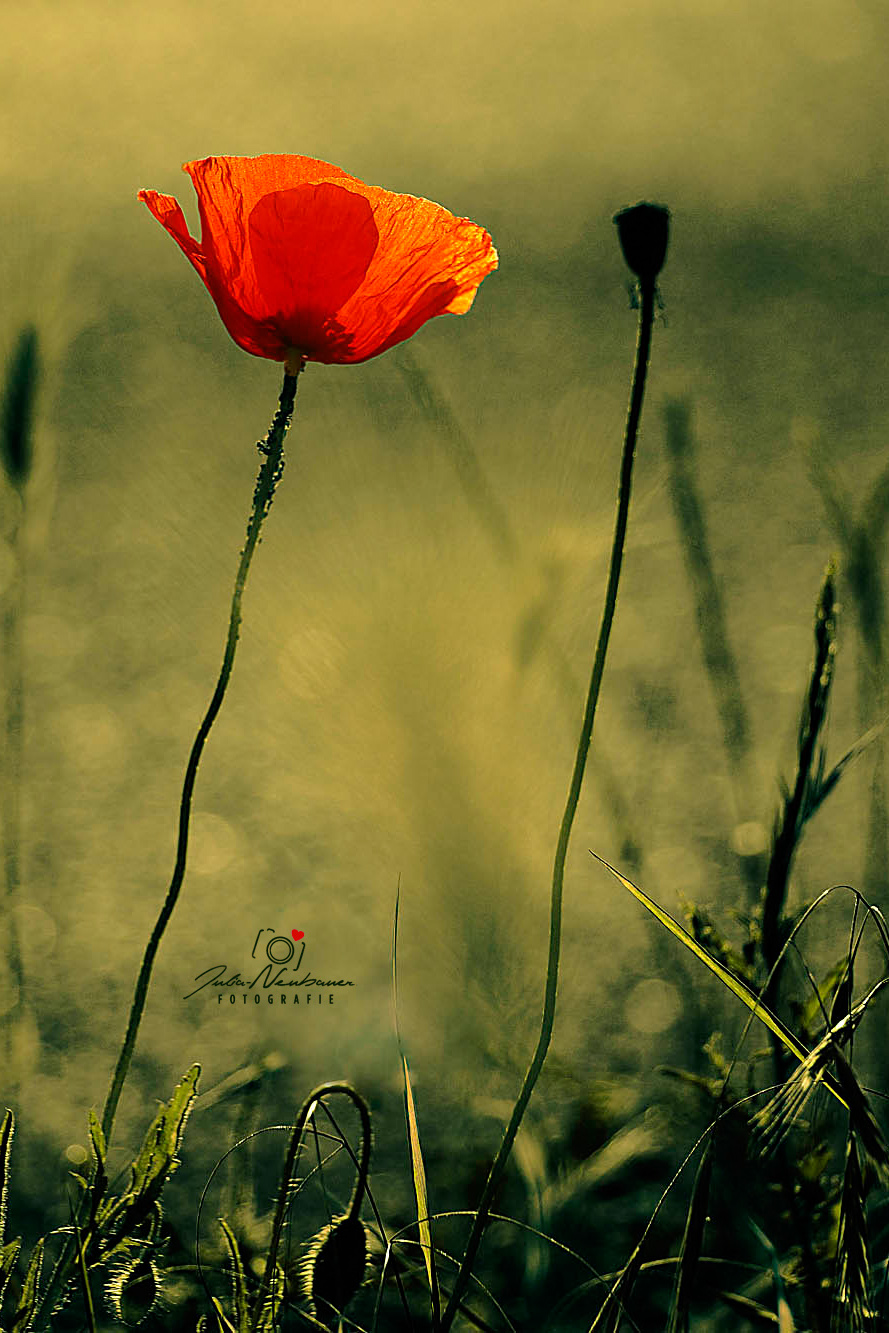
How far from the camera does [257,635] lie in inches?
10.6

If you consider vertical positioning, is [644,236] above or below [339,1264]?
above

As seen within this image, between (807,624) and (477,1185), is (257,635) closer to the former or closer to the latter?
(477,1185)

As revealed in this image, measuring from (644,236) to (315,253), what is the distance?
7 cm

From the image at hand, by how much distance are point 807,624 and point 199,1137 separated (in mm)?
452

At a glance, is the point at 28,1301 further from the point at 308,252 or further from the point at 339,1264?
the point at 308,252

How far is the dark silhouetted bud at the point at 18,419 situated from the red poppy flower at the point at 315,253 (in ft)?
0.16

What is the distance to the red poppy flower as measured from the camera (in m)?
0.22

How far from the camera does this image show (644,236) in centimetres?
18

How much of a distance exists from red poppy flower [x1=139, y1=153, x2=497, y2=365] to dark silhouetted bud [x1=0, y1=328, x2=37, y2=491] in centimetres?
5

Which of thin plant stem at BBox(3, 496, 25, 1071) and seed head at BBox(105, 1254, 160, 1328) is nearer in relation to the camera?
seed head at BBox(105, 1254, 160, 1328)

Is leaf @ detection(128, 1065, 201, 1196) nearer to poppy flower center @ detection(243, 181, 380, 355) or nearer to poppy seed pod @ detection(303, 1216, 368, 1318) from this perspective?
poppy seed pod @ detection(303, 1216, 368, 1318)

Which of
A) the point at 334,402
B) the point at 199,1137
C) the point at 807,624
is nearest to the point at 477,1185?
the point at 199,1137

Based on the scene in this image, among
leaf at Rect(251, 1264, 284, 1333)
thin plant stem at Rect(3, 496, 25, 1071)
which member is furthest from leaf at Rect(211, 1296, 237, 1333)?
thin plant stem at Rect(3, 496, 25, 1071)

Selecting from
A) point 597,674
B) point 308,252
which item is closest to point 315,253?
point 308,252
